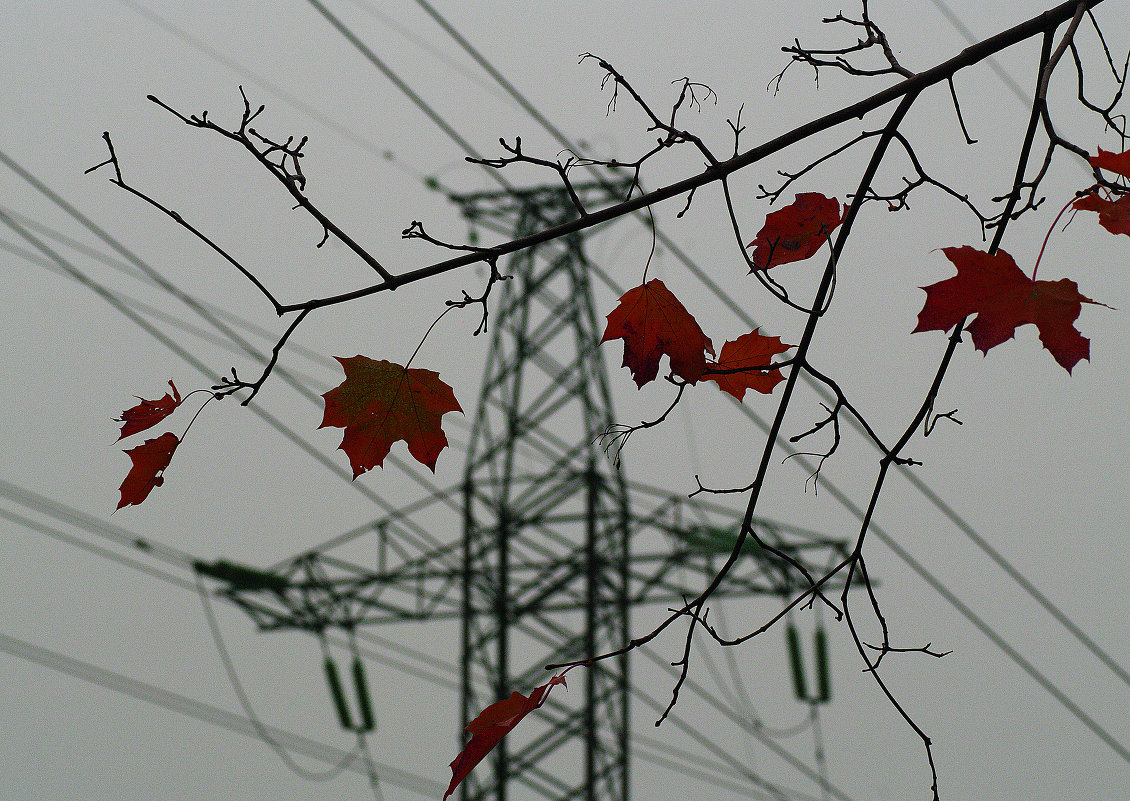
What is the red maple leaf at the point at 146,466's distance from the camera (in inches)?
25.8

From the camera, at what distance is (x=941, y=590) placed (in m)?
3.93

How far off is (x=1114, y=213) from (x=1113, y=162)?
34mm

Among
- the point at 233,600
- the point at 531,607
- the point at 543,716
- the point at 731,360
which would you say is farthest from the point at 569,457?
the point at 731,360

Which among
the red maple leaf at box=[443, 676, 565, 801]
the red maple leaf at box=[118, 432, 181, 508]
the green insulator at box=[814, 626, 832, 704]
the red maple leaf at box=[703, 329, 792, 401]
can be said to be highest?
the green insulator at box=[814, 626, 832, 704]

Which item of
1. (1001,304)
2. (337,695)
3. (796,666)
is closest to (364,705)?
(337,695)

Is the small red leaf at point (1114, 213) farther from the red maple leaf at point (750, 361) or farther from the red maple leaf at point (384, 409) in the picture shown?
the red maple leaf at point (384, 409)

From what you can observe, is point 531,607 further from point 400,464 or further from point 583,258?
point 583,258

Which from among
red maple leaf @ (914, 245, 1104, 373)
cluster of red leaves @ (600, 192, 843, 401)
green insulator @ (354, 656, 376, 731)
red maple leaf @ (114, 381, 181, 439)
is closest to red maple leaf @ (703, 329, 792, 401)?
cluster of red leaves @ (600, 192, 843, 401)

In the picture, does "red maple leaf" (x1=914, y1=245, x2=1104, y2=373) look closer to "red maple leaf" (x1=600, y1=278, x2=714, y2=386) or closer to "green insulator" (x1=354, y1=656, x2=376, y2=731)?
"red maple leaf" (x1=600, y1=278, x2=714, y2=386)

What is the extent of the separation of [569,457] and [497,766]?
1.13 m

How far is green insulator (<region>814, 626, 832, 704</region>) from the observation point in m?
4.26

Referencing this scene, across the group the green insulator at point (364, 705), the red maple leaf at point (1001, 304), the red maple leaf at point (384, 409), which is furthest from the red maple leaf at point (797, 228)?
the green insulator at point (364, 705)

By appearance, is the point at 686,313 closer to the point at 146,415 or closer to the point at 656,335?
the point at 656,335

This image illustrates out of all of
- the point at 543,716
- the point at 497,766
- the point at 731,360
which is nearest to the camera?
the point at 731,360
